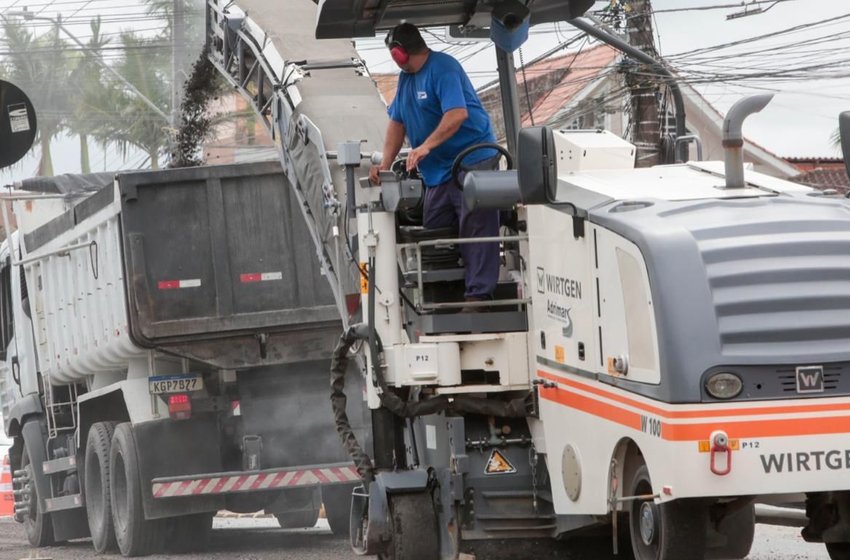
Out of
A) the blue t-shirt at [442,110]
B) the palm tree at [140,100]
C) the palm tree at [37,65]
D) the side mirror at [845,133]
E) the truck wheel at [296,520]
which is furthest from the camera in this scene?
the palm tree at [140,100]

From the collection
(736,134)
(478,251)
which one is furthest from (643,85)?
(736,134)

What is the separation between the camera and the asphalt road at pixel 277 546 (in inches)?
390

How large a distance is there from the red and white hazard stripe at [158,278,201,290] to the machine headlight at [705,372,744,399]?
711 cm

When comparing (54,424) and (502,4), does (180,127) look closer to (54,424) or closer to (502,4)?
(54,424)

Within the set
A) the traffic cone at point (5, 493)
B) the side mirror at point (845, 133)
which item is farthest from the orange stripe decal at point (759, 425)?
the traffic cone at point (5, 493)

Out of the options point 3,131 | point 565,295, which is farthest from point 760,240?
point 3,131

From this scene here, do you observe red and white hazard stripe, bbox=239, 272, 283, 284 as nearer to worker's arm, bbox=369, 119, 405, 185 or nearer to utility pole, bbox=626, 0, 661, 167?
worker's arm, bbox=369, 119, 405, 185

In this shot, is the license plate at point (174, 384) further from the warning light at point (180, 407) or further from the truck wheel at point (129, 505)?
the truck wheel at point (129, 505)

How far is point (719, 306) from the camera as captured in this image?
6340mm

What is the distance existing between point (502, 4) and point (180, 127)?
25.2 feet

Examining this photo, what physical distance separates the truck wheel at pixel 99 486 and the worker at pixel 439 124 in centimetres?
602

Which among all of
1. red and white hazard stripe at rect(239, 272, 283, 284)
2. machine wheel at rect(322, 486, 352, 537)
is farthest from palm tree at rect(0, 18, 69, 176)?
red and white hazard stripe at rect(239, 272, 283, 284)

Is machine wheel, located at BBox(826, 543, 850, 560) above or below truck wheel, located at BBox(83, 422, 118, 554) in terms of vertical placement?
above

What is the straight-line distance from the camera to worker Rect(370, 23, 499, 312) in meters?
8.46
